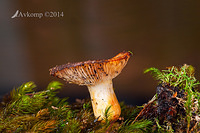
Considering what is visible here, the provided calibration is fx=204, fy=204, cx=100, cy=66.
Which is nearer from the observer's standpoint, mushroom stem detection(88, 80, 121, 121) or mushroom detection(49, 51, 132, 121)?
mushroom detection(49, 51, 132, 121)

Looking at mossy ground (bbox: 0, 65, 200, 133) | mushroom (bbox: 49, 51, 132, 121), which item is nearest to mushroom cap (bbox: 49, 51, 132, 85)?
mushroom (bbox: 49, 51, 132, 121)

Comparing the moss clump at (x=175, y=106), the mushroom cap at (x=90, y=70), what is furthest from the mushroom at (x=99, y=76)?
A: the moss clump at (x=175, y=106)

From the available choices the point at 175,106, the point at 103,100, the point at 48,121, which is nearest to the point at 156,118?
the point at 175,106

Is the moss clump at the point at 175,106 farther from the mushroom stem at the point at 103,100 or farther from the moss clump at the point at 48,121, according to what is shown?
the mushroom stem at the point at 103,100

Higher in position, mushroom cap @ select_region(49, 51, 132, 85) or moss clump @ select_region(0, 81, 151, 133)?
mushroom cap @ select_region(49, 51, 132, 85)

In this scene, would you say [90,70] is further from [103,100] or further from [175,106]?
[175,106]

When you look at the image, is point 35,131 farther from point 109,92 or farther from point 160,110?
point 160,110

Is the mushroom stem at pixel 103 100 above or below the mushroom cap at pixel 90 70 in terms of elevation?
below

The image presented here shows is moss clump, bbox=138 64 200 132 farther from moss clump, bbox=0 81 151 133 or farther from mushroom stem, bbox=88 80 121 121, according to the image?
mushroom stem, bbox=88 80 121 121
